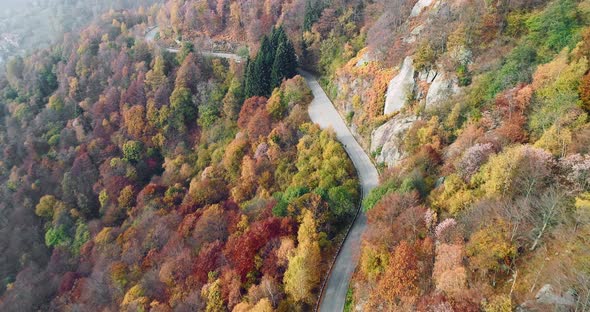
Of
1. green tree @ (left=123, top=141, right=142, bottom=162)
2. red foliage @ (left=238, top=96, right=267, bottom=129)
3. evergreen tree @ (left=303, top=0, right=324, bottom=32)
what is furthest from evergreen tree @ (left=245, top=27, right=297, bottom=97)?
green tree @ (left=123, top=141, right=142, bottom=162)

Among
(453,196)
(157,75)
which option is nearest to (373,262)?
(453,196)

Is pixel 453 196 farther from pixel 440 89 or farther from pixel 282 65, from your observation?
pixel 282 65

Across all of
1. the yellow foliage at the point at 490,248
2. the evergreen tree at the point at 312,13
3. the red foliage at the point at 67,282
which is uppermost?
the evergreen tree at the point at 312,13

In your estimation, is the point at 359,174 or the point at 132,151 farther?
the point at 132,151

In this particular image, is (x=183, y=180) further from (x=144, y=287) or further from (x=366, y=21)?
(x=366, y=21)

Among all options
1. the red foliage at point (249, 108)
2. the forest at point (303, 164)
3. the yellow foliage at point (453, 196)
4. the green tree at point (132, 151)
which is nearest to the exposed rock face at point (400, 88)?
the forest at point (303, 164)

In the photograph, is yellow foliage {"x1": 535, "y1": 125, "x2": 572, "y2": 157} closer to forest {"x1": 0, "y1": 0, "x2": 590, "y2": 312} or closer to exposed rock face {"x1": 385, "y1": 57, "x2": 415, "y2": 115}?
forest {"x1": 0, "y1": 0, "x2": 590, "y2": 312}

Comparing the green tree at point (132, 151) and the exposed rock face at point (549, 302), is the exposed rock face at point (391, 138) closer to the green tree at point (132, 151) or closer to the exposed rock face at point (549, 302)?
the exposed rock face at point (549, 302)
